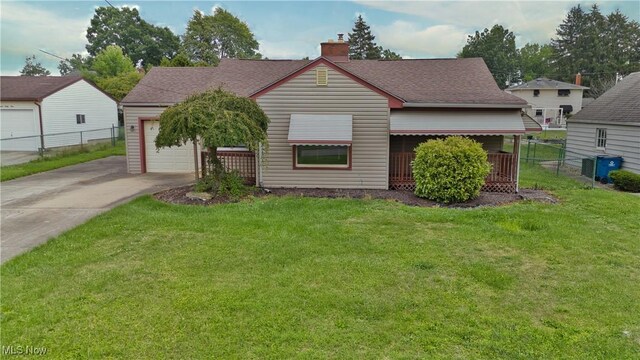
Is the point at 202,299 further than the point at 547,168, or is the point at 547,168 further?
the point at 547,168

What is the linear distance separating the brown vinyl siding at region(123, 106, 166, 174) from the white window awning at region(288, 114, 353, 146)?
6.31 metres

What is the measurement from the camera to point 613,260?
673 centimetres

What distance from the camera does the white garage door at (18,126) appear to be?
73.5 ft

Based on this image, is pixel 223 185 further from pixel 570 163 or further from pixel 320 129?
pixel 570 163

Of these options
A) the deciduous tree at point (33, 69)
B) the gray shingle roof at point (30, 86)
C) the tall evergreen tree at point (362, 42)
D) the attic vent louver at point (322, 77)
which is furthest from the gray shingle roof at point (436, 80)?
the deciduous tree at point (33, 69)

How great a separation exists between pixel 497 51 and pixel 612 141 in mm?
70394

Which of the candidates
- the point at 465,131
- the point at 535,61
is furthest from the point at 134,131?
the point at 535,61

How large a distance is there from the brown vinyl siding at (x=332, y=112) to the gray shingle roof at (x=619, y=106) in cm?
1019

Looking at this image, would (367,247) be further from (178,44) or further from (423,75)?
(178,44)

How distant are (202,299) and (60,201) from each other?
7611mm

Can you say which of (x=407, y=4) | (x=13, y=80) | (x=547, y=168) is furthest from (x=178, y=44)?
(x=547, y=168)

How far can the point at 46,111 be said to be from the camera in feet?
75.1

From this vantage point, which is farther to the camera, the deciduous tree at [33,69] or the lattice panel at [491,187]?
the deciduous tree at [33,69]

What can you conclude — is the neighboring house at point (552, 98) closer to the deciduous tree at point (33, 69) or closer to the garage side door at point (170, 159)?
the garage side door at point (170, 159)
